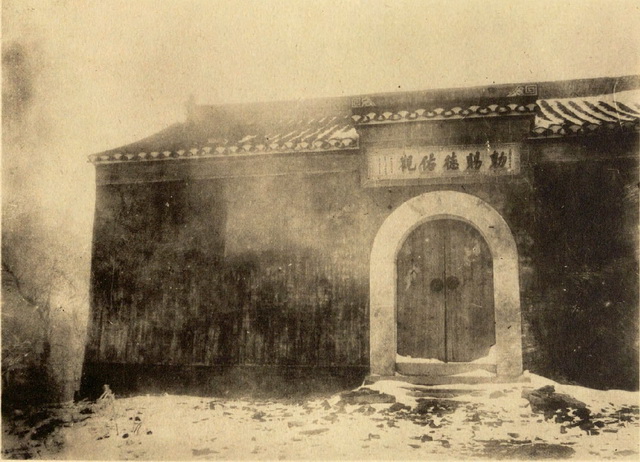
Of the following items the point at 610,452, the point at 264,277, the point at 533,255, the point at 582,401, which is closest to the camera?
the point at 610,452

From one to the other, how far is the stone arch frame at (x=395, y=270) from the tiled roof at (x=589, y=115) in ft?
3.87

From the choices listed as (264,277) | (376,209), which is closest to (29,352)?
(264,277)

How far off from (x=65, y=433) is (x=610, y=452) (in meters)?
5.60

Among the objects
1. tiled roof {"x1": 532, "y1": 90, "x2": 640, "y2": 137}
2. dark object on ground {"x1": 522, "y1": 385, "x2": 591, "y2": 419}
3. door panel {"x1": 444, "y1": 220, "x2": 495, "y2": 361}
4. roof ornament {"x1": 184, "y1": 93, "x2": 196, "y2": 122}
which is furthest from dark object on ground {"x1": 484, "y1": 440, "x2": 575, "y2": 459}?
roof ornament {"x1": 184, "y1": 93, "x2": 196, "y2": 122}

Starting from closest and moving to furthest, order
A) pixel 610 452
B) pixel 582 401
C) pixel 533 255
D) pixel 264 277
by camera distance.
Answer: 1. pixel 610 452
2. pixel 582 401
3. pixel 533 255
4. pixel 264 277

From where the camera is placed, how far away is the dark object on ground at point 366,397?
5.94 metres

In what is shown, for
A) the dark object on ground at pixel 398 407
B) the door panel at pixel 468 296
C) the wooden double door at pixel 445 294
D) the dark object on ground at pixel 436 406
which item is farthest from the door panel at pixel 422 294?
the dark object on ground at pixel 398 407

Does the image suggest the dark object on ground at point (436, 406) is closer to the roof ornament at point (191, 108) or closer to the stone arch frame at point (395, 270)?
the stone arch frame at point (395, 270)

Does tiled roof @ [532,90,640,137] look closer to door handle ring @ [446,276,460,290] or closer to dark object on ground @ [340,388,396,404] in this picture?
door handle ring @ [446,276,460,290]

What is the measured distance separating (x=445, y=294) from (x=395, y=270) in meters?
0.65

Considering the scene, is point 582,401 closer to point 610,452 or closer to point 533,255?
point 610,452

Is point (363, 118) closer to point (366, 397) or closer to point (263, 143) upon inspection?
point (263, 143)

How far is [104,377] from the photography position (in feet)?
23.0

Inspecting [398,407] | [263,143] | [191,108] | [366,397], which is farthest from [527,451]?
[191,108]
